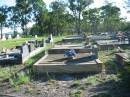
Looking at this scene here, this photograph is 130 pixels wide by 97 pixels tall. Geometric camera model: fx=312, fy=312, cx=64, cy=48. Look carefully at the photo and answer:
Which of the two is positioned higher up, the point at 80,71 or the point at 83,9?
the point at 83,9

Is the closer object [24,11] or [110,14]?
[24,11]

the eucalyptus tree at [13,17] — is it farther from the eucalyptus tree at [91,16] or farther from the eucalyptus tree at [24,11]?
the eucalyptus tree at [91,16]

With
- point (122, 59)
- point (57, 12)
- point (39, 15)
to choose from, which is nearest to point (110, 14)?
point (57, 12)

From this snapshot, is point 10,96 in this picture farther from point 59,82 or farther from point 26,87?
point 59,82

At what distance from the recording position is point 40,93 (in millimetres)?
9773

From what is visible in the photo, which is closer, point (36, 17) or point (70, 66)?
point (70, 66)

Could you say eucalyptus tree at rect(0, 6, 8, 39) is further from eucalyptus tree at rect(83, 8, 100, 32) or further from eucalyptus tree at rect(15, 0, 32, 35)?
eucalyptus tree at rect(83, 8, 100, 32)

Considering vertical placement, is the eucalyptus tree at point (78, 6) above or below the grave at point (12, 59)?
above

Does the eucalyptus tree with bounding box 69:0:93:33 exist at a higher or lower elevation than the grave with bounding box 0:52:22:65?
higher

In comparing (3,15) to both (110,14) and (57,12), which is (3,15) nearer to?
(57,12)

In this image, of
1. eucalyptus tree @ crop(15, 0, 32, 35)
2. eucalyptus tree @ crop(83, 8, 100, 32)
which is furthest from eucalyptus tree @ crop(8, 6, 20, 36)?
eucalyptus tree @ crop(83, 8, 100, 32)

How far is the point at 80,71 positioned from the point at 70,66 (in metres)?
0.46

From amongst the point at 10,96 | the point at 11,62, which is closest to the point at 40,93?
the point at 10,96

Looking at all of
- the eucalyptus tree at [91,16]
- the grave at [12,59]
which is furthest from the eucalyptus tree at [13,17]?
the grave at [12,59]
